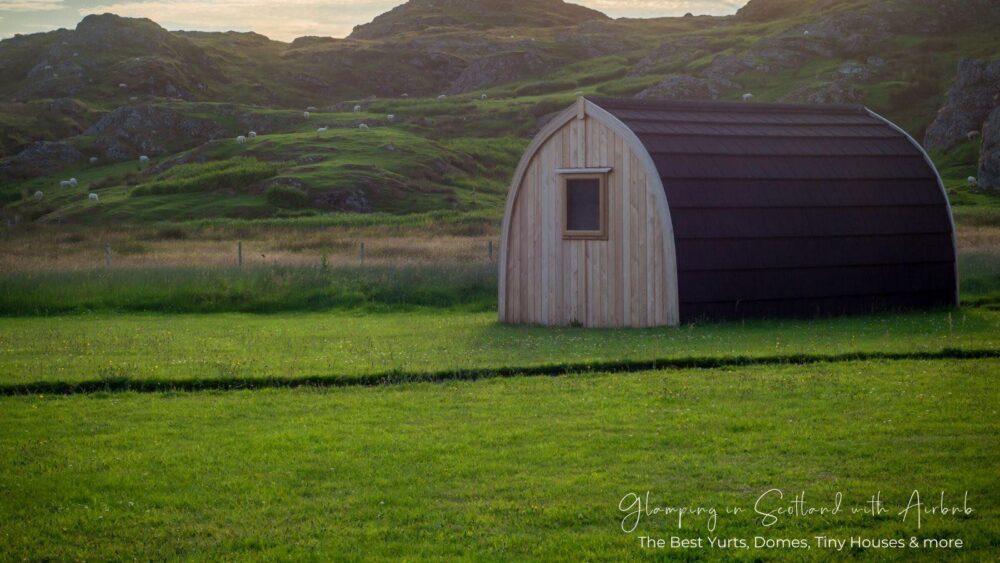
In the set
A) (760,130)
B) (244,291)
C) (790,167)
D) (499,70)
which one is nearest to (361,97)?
(499,70)

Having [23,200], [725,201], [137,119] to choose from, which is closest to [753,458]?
[725,201]

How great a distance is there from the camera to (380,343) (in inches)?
748

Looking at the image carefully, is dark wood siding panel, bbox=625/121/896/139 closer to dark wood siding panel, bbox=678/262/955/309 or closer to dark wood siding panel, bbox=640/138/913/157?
dark wood siding panel, bbox=640/138/913/157

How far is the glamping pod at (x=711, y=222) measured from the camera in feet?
72.6

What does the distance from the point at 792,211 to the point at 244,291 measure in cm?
1285

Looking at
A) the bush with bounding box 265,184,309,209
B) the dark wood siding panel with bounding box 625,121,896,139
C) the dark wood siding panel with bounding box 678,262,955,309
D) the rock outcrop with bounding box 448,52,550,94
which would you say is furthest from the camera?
the rock outcrop with bounding box 448,52,550,94

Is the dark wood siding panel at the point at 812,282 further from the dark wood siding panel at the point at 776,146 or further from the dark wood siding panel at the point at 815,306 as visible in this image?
the dark wood siding panel at the point at 776,146

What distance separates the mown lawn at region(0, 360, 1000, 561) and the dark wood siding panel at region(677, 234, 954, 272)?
785cm

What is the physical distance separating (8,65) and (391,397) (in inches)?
6757

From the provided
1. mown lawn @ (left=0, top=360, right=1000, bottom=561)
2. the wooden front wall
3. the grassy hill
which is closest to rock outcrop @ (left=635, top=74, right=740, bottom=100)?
the grassy hill

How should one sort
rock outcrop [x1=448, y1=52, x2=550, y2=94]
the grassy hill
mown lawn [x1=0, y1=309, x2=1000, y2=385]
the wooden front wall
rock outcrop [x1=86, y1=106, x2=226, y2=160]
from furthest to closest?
rock outcrop [x1=448, y1=52, x2=550, y2=94] < rock outcrop [x1=86, y1=106, x2=226, y2=160] < the grassy hill < the wooden front wall < mown lawn [x1=0, y1=309, x2=1000, y2=385]

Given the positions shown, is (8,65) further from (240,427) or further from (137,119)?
(240,427)

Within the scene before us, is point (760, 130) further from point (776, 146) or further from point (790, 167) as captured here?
point (790, 167)

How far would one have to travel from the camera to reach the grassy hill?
7419cm
